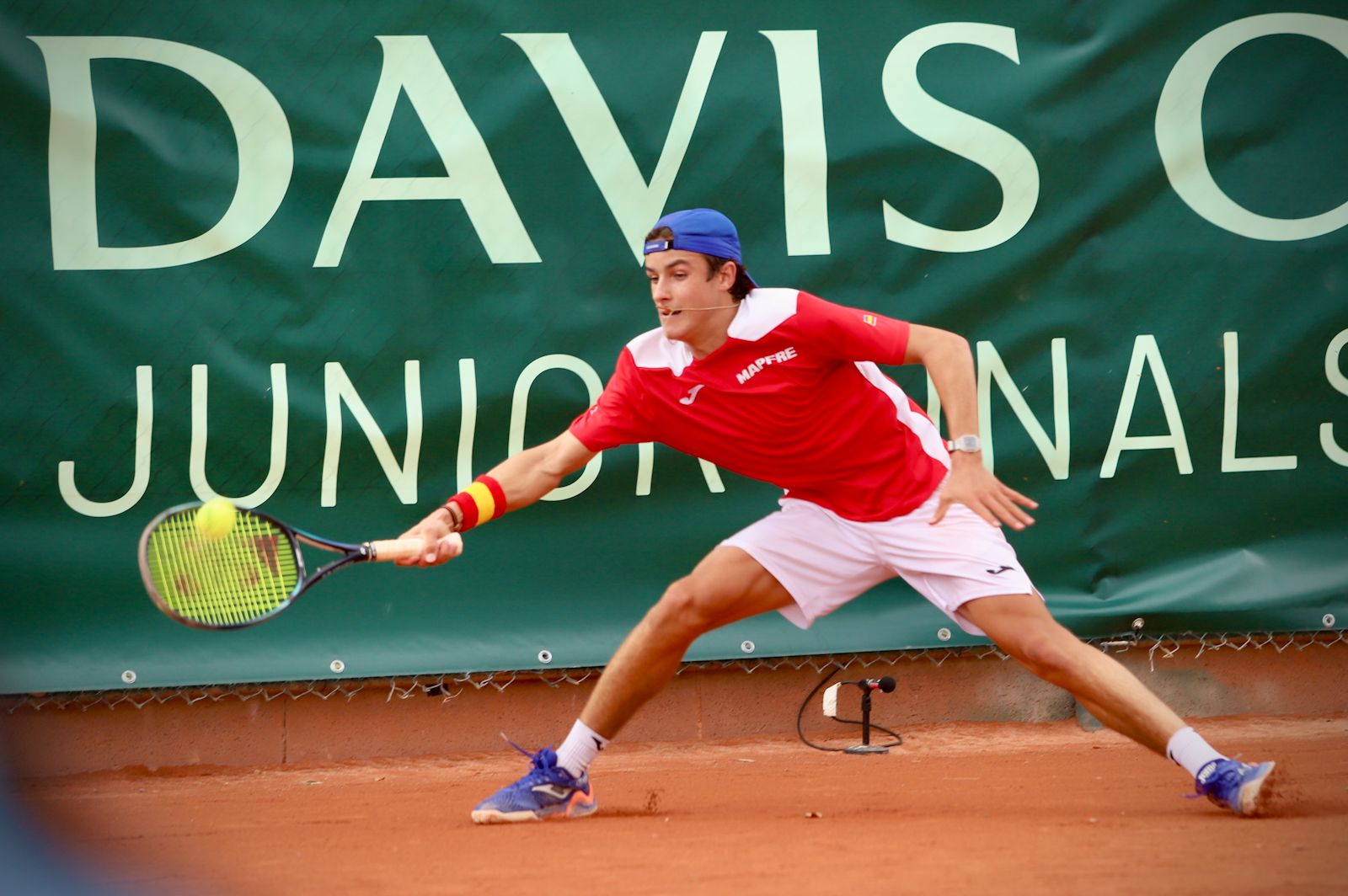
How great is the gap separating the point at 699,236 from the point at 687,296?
16 centimetres

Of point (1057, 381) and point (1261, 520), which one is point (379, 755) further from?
point (1261, 520)

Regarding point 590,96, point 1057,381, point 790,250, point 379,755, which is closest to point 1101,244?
point 1057,381

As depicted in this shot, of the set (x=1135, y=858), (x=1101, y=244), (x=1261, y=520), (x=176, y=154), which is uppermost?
(x=176, y=154)

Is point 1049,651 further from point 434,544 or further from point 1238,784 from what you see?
point 434,544

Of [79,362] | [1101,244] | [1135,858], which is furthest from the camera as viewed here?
[1101,244]

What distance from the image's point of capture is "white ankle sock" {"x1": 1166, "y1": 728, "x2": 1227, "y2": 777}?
Answer: 3126 mm

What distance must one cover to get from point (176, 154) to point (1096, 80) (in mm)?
2957

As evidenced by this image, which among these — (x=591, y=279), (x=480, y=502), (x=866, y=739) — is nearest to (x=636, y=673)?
(x=480, y=502)

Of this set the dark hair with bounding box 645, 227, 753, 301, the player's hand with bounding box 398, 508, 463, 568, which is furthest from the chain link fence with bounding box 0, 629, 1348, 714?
the dark hair with bounding box 645, 227, 753, 301

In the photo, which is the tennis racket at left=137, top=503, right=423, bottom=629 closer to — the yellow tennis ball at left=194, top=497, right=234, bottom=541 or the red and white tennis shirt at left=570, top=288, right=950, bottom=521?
the yellow tennis ball at left=194, top=497, right=234, bottom=541

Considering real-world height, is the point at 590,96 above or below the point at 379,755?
above

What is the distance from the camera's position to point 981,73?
467cm

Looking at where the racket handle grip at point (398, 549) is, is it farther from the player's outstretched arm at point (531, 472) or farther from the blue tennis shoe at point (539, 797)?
the blue tennis shoe at point (539, 797)

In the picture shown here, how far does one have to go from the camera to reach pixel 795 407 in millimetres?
3510
